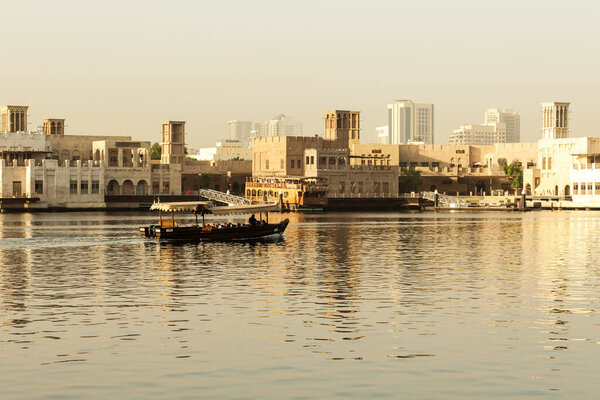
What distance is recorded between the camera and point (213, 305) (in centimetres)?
3850

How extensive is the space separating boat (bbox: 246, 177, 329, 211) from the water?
111 metres

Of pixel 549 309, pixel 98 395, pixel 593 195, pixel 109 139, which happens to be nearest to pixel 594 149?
pixel 593 195

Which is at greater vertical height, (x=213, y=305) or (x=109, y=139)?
(x=109, y=139)

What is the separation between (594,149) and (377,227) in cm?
10099

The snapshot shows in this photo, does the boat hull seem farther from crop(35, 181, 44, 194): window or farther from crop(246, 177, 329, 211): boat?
crop(35, 181, 44, 194): window

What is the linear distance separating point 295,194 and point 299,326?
478 ft

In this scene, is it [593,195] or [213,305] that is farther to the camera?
[593,195]

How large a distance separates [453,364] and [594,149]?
7161 inches

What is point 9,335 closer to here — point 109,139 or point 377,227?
point 377,227

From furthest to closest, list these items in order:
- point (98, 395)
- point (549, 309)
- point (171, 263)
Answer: point (171, 263) → point (549, 309) → point (98, 395)

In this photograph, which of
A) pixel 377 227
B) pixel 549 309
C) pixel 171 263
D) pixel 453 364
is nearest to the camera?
pixel 453 364

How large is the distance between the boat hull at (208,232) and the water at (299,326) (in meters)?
12.8

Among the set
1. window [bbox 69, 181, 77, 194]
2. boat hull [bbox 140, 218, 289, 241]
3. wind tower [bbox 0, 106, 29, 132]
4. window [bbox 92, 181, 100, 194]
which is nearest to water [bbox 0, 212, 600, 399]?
boat hull [bbox 140, 218, 289, 241]

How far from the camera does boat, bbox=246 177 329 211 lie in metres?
177
